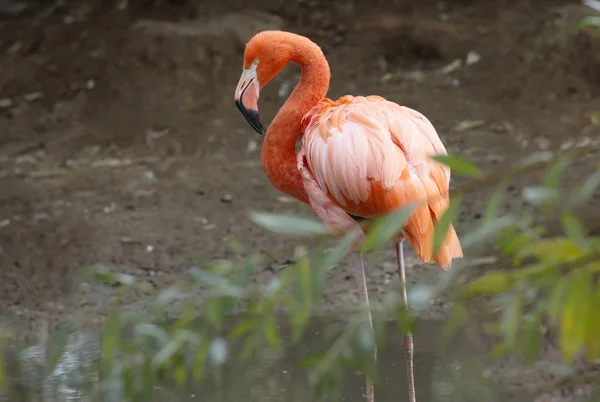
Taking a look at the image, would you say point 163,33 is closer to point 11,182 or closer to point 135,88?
point 135,88

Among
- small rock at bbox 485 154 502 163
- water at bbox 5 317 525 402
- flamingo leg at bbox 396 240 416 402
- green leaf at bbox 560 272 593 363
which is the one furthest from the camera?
small rock at bbox 485 154 502 163

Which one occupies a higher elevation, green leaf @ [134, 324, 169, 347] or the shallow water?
green leaf @ [134, 324, 169, 347]

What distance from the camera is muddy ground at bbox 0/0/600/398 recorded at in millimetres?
4527

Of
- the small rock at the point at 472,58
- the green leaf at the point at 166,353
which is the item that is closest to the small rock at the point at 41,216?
the small rock at the point at 472,58

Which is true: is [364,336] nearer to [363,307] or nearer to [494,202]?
[363,307]

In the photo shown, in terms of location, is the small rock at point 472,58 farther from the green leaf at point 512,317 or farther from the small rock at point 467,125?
the green leaf at point 512,317

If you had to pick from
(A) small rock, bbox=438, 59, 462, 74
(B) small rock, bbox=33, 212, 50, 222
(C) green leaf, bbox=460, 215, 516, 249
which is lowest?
(A) small rock, bbox=438, 59, 462, 74

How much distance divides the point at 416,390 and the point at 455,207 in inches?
95.8

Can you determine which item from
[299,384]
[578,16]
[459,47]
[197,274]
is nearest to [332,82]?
[459,47]

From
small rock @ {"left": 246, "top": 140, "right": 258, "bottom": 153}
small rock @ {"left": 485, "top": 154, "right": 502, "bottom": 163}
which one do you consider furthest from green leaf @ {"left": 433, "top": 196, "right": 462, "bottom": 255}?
small rock @ {"left": 246, "top": 140, "right": 258, "bottom": 153}

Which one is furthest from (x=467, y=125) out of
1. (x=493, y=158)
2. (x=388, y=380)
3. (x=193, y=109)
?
(x=388, y=380)

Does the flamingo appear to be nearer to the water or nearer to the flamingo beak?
the flamingo beak

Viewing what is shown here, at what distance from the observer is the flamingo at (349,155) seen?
2756mm

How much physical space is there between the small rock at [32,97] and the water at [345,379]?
2.88 meters
